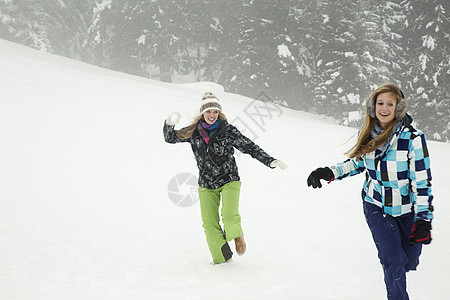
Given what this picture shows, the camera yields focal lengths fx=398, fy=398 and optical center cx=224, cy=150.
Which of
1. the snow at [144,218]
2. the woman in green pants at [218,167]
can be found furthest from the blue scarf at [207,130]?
the snow at [144,218]

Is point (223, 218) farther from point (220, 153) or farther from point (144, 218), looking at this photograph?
point (144, 218)

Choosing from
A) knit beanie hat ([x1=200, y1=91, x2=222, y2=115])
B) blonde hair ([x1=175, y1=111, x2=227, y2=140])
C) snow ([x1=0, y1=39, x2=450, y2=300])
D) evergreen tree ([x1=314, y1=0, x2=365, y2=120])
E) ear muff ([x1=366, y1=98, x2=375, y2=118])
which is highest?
evergreen tree ([x1=314, y1=0, x2=365, y2=120])

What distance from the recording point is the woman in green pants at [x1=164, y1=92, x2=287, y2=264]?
4.16 meters

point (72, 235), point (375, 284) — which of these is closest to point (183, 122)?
point (72, 235)

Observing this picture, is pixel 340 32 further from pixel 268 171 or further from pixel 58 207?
pixel 58 207

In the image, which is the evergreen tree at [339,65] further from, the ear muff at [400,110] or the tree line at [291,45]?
the ear muff at [400,110]

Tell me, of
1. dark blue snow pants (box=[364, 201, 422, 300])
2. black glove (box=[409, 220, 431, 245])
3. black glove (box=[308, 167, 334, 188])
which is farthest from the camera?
black glove (box=[308, 167, 334, 188])

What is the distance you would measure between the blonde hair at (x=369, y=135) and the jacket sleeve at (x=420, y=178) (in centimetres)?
19

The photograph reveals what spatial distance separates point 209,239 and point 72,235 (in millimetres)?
1858

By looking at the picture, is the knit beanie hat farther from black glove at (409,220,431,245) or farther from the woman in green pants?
black glove at (409,220,431,245)

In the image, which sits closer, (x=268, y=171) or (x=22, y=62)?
(x=268, y=171)

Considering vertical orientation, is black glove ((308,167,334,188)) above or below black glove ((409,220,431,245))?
above

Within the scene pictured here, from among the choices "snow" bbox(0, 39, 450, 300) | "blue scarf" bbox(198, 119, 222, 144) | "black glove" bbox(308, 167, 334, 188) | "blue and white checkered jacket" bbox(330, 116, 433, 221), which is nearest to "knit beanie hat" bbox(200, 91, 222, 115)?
"blue scarf" bbox(198, 119, 222, 144)

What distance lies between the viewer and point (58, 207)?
577 centimetres
